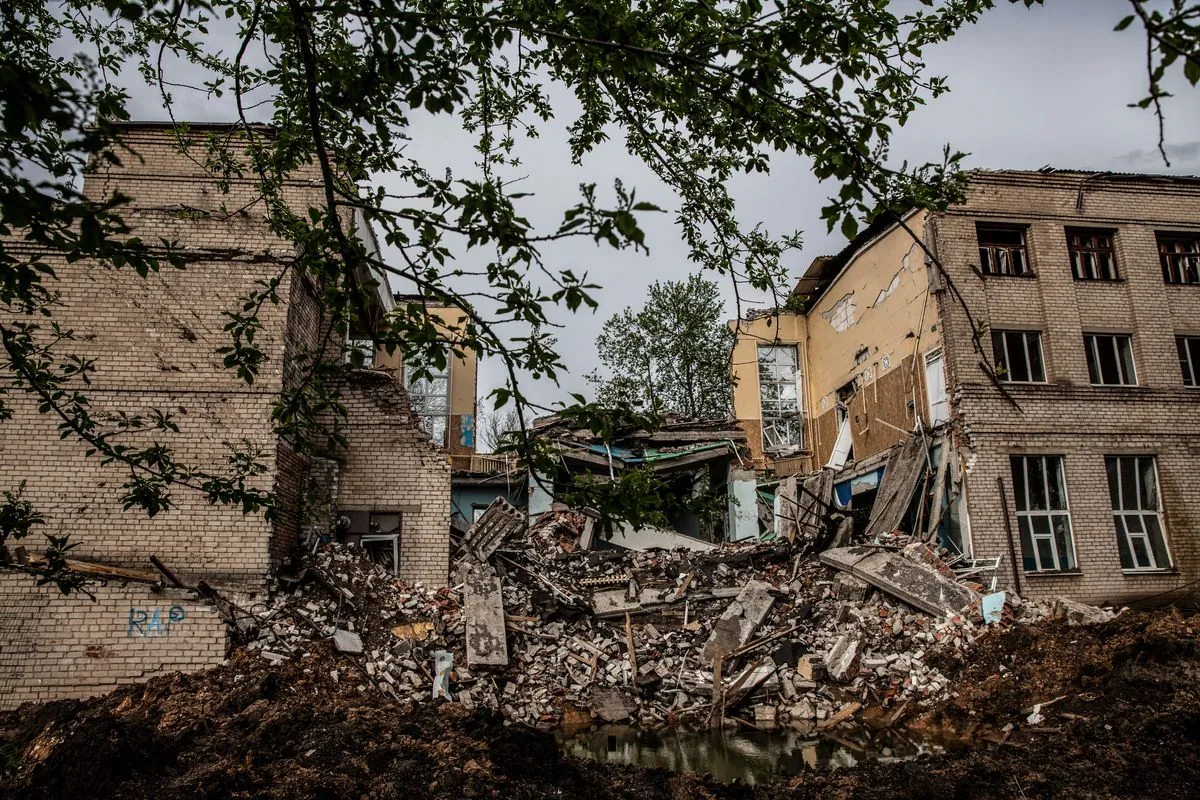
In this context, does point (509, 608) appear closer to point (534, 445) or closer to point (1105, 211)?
point (534, 445)

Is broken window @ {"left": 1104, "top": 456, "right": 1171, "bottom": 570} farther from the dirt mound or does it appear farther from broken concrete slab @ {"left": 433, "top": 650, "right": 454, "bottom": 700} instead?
the dirt mound

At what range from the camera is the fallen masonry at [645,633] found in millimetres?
10336

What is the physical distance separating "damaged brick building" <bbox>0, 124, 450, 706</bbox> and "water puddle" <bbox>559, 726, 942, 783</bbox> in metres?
4.27

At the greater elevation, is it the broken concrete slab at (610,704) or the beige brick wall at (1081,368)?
the beige brick wall at (1081,368)

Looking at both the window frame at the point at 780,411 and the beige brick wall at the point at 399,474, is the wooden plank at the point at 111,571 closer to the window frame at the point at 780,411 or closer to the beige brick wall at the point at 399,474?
the beige brick wall at the point at 399,474

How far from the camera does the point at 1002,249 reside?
52.4ft

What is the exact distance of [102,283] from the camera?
34.8ft

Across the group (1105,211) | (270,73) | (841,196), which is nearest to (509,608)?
(270,73)

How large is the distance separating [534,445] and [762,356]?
786 inches

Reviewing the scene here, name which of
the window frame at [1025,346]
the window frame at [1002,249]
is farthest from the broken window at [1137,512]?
the window frame at [1002,249]

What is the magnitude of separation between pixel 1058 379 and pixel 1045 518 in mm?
2838

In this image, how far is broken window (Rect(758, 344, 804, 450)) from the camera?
23.0 metres

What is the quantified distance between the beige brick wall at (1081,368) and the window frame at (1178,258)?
0.68 ft

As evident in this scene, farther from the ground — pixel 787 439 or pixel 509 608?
pixel 787 439
